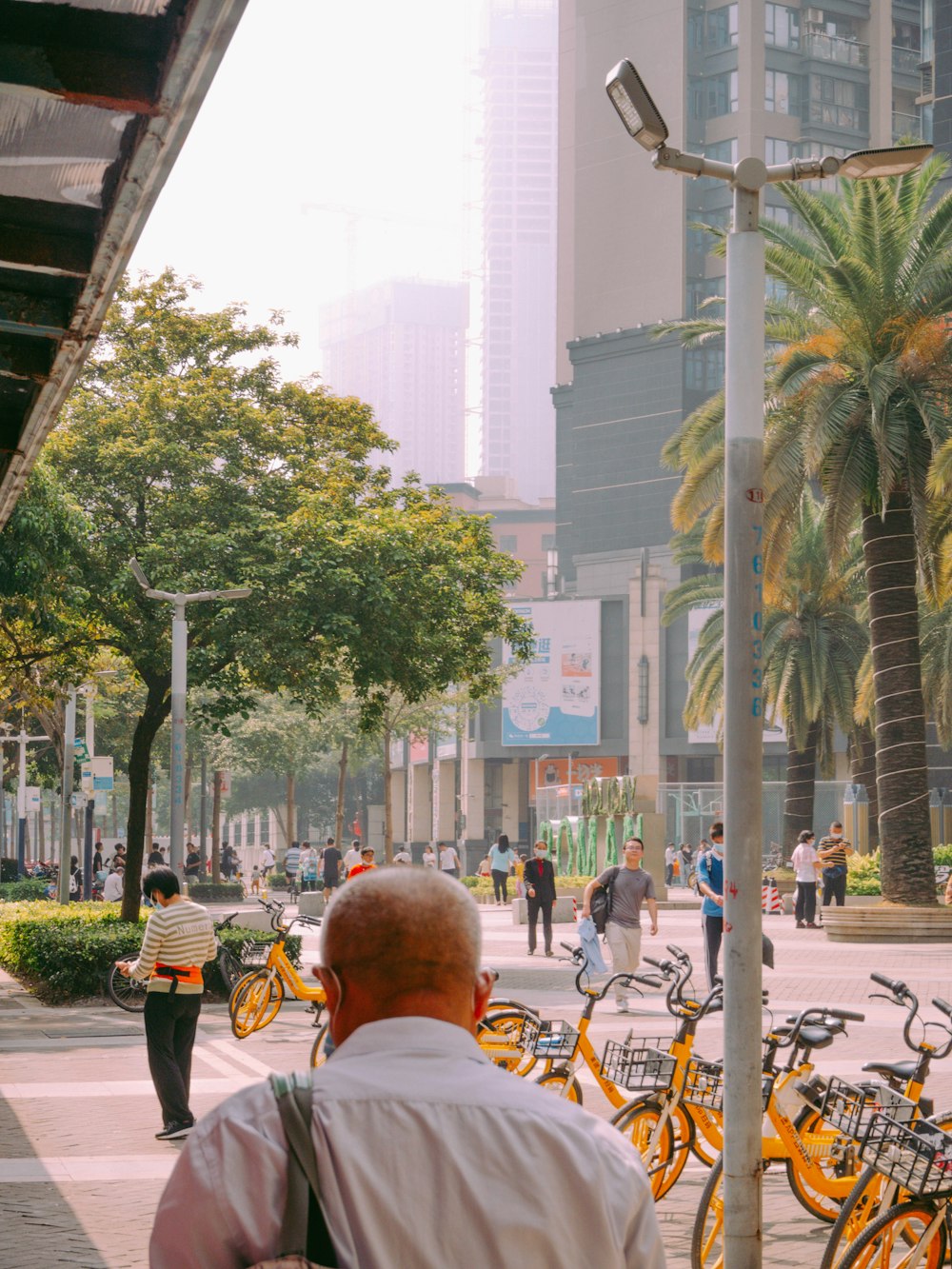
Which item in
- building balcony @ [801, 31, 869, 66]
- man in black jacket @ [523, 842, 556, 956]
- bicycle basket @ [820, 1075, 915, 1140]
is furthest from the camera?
building balcony @ [801, 31, 869, 66]

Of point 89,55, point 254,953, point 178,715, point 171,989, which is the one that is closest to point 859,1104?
point 89,55

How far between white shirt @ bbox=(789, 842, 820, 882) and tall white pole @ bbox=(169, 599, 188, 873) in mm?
13117

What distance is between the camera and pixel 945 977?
69.7 ft

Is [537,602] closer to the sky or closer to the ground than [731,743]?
closer to the sky

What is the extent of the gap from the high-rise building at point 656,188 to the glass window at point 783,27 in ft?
0.28

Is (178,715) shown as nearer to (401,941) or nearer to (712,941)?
(712,941)

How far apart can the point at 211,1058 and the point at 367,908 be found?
41.8ft

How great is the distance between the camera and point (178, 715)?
22484 mm

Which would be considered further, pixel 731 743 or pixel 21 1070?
pixel 21 1070

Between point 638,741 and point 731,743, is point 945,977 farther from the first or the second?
point 638,741

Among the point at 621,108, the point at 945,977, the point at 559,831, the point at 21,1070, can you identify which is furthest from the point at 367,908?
the point at 559,831

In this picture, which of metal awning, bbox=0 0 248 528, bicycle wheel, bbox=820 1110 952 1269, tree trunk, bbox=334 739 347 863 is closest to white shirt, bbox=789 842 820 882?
bicycle wheel, bbox=820 1110 952 1269

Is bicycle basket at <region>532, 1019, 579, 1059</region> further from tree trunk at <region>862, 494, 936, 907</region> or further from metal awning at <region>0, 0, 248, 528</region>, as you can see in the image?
tree trunk at <region>862, 494, 936, 907</region>

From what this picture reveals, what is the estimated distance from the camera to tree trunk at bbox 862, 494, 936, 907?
27562 millimetres
